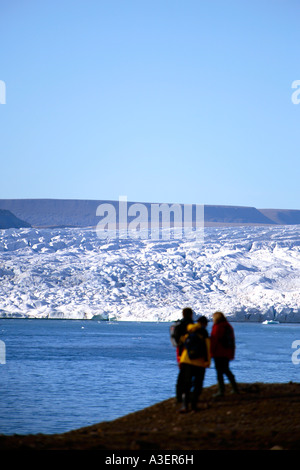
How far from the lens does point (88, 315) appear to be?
2087 inches

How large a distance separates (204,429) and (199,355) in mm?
1227

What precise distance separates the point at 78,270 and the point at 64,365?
99.1 feet

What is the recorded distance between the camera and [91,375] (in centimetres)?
2770

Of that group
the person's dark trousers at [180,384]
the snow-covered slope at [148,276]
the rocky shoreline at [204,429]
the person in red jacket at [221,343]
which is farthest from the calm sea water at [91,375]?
the person in red jacket at [221,343]

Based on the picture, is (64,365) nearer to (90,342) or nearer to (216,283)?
(90,342)

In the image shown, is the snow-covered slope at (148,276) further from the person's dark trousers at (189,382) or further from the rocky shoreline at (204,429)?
the person's dark trousers at (189,382)

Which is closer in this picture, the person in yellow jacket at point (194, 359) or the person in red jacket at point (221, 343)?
the person in yellow jacket at point (194, 359)

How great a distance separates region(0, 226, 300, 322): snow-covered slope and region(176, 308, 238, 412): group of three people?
1729 inches

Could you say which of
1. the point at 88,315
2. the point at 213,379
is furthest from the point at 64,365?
the point at 88,315

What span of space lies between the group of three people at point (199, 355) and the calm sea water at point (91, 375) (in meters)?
7.52

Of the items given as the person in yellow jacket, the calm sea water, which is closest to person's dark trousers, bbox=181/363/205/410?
the person in yellow jacket

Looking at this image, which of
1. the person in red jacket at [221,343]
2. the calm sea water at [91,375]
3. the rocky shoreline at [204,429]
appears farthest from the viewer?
the calm sea water at [91,375]

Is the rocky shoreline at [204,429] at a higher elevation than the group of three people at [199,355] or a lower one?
lower

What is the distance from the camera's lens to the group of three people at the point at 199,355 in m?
9.08
